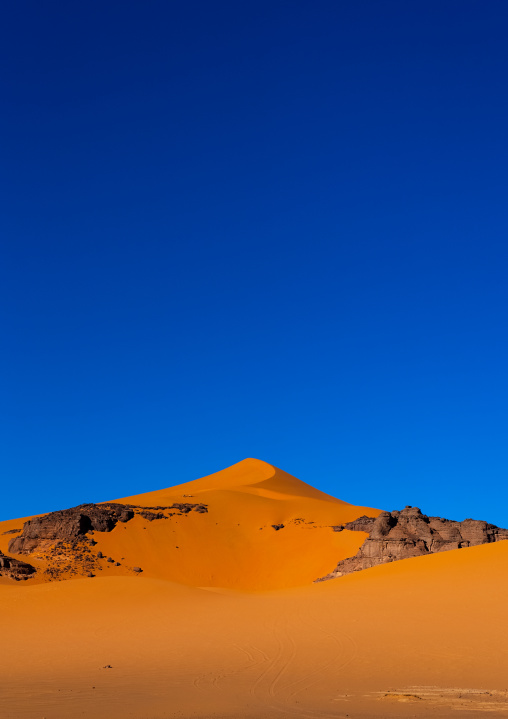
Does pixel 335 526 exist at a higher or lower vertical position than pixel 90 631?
higher

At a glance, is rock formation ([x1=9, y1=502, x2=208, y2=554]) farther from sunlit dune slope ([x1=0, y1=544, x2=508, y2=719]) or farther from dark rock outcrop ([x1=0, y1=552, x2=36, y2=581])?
sunlit dune slope ([x1=0, y1=544, x2=508, y2=719])

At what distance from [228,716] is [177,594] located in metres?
20.1

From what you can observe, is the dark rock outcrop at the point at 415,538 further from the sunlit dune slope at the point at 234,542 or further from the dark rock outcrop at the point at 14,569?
the dark rock outcrop at the point at 14,569

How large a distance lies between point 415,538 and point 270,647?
3221 cm

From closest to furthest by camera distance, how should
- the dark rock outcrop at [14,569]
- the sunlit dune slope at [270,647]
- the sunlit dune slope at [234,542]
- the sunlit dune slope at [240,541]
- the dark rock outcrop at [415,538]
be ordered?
the sunlit dune slope at [270,647]
the dark rock outcrop at [14,569]
the dark rock outcrop at [415,538]
the sunlit dune slope at [234,542]
the sunlit dune slope at [240,541]

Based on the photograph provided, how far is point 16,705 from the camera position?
13031 mm

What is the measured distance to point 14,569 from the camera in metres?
43.5

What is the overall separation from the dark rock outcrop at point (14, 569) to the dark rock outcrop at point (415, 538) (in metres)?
21.1

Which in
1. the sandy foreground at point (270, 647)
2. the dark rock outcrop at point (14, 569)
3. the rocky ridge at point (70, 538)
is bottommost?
the sandy foreground at point (270, 647)

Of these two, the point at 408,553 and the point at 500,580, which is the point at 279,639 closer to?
the point at 500,580

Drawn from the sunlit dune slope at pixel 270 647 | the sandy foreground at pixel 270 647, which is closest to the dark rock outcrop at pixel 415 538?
the sandy foreground at pixel 270 647

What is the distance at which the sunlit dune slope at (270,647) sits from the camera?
13133 millimetres

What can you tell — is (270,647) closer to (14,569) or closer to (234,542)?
(14,569)

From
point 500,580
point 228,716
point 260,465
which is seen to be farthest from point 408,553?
point 260,465
